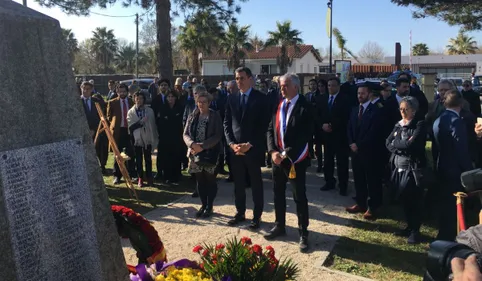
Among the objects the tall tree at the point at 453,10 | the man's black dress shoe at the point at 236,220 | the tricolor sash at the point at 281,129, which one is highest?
the tall tree at the point at 453,10

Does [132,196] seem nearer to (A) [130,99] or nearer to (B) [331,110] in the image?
(A) [130,99]

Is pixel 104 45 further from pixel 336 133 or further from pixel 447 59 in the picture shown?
pixel 336 133

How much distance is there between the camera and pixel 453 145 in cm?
468

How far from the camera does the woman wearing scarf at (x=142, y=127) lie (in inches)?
311

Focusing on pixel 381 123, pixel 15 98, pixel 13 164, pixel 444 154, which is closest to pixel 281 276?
pixel 13 164

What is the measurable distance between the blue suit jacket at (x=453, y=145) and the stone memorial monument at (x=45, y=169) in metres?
3.56

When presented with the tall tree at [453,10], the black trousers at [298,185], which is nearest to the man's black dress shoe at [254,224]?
the black trousers at [298,185]

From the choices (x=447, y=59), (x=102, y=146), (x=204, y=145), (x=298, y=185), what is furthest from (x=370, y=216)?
(x=447, y=59)

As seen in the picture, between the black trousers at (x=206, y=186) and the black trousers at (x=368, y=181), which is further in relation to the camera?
the black trousers at (x=206, y=186)

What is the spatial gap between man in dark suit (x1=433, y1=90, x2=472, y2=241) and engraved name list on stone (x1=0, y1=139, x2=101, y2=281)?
369cm

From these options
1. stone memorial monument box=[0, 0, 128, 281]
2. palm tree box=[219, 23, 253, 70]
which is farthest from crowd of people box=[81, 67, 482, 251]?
palm tree box=[219, 23, 253, 70]

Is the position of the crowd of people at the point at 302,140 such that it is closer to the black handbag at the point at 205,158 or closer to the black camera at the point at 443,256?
the black handbag at the point at 205,158

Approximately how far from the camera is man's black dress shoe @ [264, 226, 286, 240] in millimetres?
5320

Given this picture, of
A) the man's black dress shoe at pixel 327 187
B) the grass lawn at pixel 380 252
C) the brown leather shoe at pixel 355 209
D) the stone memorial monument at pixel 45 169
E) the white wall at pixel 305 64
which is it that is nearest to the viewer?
the stone memorial monument at pixel 45 169
